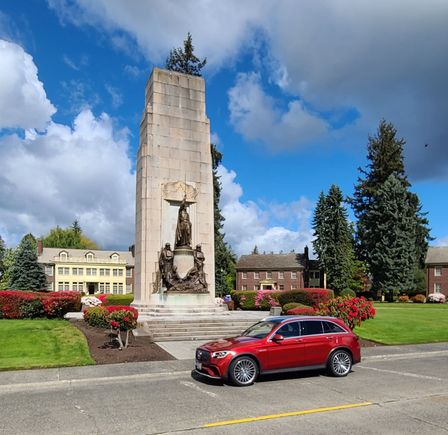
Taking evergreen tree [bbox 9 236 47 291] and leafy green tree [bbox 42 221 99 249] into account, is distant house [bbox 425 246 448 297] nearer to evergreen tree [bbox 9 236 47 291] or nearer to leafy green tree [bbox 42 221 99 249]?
evergreen tree [bbox 9 236 47 291]

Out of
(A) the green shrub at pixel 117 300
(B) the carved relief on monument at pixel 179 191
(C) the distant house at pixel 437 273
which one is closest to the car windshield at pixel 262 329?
(B) the carved relief on monument at pixel 179 191

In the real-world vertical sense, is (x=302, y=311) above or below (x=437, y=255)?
below

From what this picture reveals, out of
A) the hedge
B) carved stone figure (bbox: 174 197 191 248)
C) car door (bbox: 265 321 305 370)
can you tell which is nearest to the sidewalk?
car door (bbox: 265 321 305 370)

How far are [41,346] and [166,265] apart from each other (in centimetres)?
924

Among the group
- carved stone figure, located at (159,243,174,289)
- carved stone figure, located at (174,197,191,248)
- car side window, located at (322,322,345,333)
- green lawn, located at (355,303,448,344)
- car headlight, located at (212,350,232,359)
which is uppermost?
carved stone figure, located at (174,197,191,248)

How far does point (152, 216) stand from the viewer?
24.8 metres

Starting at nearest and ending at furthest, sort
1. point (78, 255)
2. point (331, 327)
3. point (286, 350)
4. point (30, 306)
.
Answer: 1. point (286, 350)
2. point (331, 327)
3. point (30, 306)
4. point (78, 255)

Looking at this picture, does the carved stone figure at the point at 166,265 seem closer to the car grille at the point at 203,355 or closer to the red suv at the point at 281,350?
the red suv at the point at 281,350

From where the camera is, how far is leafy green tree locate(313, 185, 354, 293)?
59812 millimetres

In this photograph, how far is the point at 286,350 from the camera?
10.9 m

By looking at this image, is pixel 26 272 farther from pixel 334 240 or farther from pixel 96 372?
pixel 96 372

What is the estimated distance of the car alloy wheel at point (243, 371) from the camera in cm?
1024

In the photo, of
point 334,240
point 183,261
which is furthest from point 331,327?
point 334,240

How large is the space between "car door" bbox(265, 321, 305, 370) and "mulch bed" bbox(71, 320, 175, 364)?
4.31m
